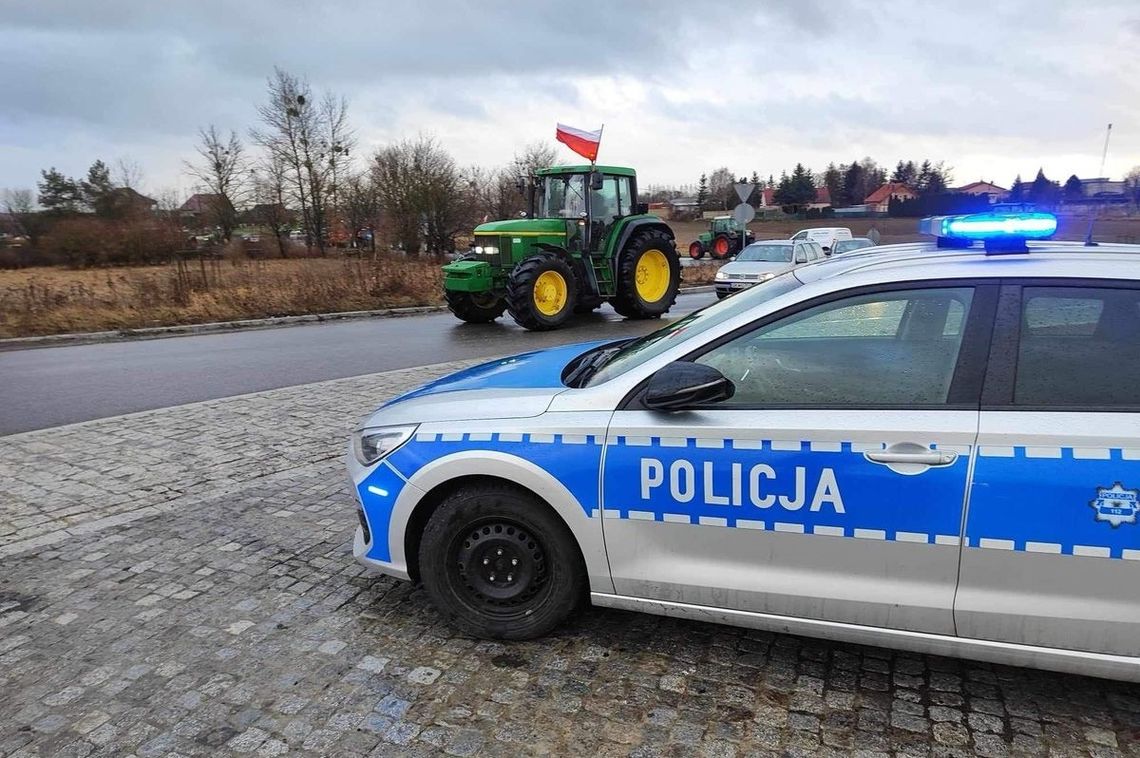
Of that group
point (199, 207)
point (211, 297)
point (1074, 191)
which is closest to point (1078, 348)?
point (1074, 191)

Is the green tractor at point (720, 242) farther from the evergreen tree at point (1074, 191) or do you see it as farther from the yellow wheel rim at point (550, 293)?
the evergreen tree at point (1074, 191)

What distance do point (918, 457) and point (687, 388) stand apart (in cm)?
79

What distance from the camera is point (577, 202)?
45.0ft

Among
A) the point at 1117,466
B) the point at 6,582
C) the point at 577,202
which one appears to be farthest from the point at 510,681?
the point at 577,202

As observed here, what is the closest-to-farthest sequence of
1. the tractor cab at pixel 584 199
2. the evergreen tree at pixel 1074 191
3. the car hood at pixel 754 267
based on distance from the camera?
the evergreen tree at pixel 1074 191
the tractor cab at pixel 584 199
the car hood at pixel 754 267

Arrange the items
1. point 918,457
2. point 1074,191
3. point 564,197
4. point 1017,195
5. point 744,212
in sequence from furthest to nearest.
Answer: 1. point 744,212
2. point 564,197
3. point 1074,191
4. point 1017,195
5. point 918,457

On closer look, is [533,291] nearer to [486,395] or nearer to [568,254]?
[568,254]

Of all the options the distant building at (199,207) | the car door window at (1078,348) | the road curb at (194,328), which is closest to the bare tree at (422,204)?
the distant building at (199,207)

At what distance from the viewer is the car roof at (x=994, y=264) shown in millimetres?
2471

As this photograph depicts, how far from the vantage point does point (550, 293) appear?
1361 cm

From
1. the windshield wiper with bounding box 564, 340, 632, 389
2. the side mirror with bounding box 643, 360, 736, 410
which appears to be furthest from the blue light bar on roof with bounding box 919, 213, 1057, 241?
the windshield wiper with bounding box 564, 340, 632, 389

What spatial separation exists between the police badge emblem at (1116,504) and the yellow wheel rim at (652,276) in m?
12.7

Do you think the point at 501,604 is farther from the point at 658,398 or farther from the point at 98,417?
the point at 98,417

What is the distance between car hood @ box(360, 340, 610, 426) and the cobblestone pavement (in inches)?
37.3
